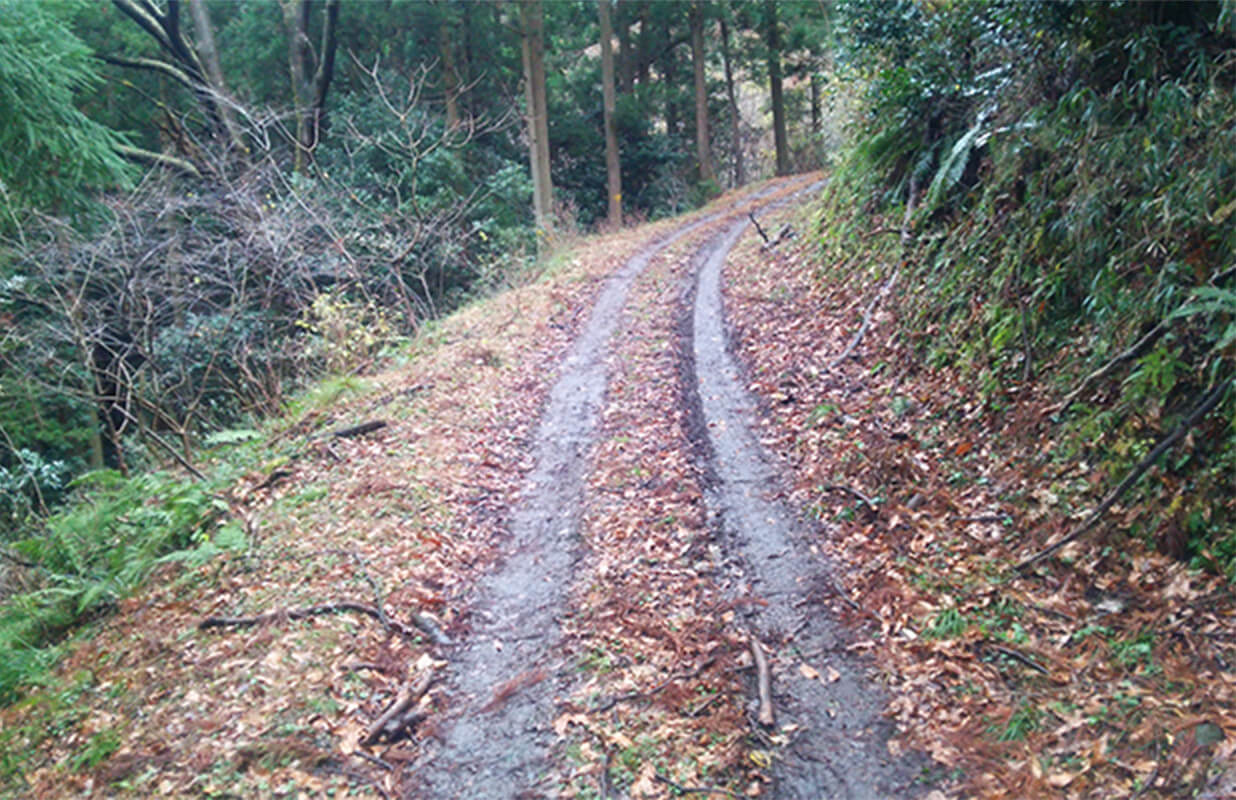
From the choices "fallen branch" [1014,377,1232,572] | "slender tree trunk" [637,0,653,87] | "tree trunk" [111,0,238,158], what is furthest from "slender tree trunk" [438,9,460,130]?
"fallen branch" [1014,377,1232,572]

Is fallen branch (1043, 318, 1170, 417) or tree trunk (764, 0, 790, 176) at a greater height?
tree trunk (764, 0, 790, 176)

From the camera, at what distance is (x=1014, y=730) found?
3.63m

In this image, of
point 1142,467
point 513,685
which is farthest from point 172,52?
point 1142,467

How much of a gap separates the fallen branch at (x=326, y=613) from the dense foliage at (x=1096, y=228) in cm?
464

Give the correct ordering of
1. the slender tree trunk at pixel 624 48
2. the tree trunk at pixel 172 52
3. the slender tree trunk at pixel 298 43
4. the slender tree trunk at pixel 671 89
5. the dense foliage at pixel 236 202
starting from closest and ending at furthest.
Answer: the dense foliage at pixel 236 202, the tree trunk at pixel 172 52, the slender tree trunk at pixel 298 43, the slender tree trunk at pixel 624 48, the slender tree trunk at pixel 671 89

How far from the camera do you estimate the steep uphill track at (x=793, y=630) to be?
368 centimetres

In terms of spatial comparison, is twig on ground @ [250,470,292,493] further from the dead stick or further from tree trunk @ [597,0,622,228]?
tree trunk @ [597,0,622,228]

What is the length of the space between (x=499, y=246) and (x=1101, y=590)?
17.2 metres

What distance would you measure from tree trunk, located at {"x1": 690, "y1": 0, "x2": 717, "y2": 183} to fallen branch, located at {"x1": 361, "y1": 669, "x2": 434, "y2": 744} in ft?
81.5

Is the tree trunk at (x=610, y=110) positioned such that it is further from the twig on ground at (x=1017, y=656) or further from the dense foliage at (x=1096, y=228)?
Answer: the twig on ground at (x=1017, y=656)

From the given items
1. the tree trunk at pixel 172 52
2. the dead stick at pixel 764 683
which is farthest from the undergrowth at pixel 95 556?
the tree trunk at pixel 172 52

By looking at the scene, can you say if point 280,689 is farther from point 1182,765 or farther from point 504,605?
point 1182,765

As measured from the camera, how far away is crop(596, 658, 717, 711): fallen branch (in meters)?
4.32

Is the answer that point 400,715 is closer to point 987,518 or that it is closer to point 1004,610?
point 1004,610
